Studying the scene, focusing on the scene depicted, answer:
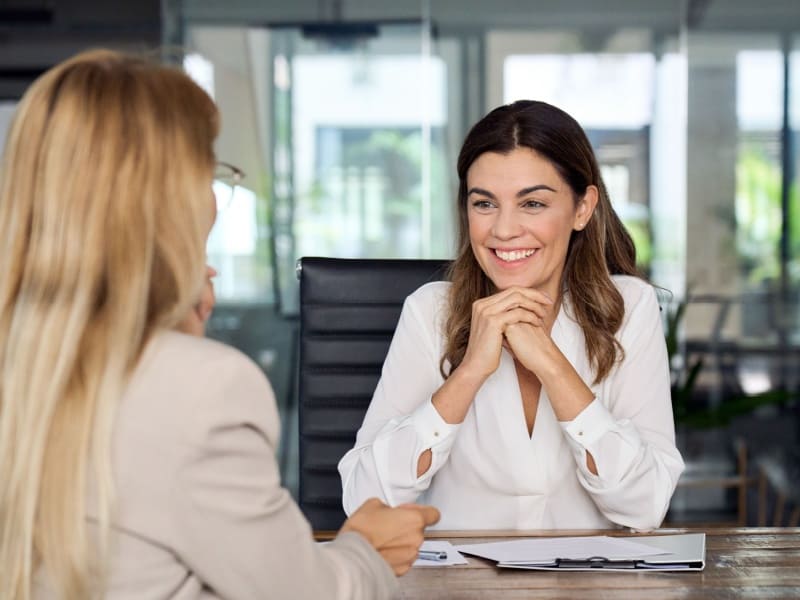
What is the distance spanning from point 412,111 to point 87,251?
4.19m

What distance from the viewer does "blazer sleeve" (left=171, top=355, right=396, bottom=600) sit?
99 cm

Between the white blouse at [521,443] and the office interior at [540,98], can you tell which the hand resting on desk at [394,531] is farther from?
the office interior at [540,98]

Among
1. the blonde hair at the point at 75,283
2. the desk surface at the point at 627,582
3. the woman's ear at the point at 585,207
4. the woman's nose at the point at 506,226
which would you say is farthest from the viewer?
the woman's ear at the point at 585,207

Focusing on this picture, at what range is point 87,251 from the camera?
3.18 ft

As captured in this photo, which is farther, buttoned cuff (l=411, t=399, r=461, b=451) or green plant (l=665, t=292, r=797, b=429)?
green plant (l=665, t=292, r=797, b=429)

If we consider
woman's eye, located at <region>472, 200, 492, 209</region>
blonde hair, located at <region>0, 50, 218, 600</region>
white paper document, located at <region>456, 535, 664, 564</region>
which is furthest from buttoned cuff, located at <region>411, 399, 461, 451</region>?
blonde hair, located at <region>0, 50, 218, 600</region>

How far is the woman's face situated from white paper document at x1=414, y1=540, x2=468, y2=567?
688mm

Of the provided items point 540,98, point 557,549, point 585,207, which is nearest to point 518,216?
point 585,207

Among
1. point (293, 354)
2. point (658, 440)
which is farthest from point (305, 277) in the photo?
point (293, 354)

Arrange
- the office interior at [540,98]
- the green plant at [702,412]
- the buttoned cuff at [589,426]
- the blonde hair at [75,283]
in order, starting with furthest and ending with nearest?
the office interior at [540,98]
the green plant at [702,412]
the buttoned cuff at [589,426]
the blonde hair at [75,283]

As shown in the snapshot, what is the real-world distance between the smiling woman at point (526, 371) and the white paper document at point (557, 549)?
0.27 meters

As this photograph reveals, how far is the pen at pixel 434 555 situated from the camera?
155 cm

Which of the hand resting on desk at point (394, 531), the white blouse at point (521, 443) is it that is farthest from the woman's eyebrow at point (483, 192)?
the hand resting on desk at point (394, 531)

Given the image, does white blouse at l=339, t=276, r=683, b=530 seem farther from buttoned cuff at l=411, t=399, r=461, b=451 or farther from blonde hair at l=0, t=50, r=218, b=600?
blonde hair at l=0, t=50, r=218, b=600
